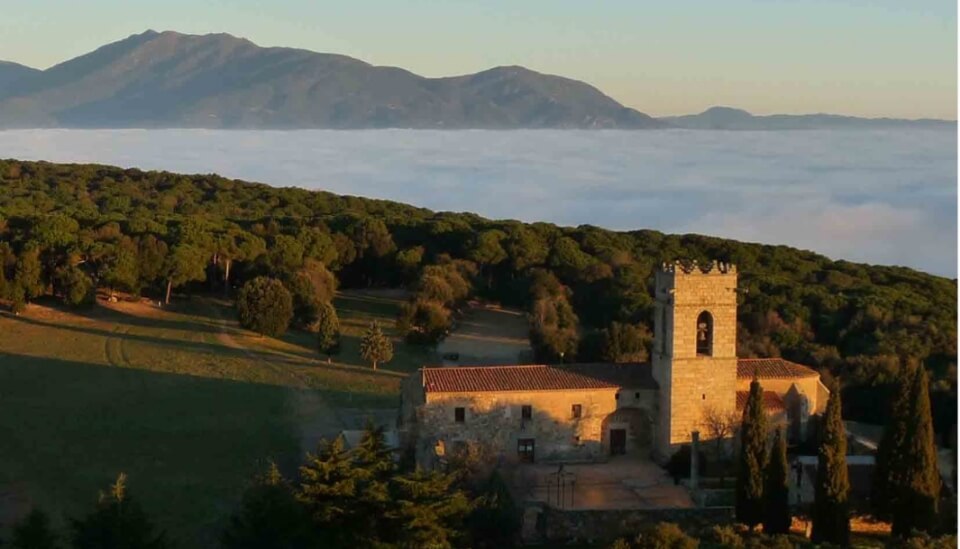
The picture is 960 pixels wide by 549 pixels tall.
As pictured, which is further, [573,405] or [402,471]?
[573,405]

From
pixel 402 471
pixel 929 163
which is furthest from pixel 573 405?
pixel 929 163

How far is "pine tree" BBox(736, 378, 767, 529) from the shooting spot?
16.0 meters

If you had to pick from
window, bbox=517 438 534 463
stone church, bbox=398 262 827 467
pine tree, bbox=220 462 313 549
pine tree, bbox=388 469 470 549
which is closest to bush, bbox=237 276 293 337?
stone church, bbox=398 262 827 467

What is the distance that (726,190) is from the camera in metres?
41.1

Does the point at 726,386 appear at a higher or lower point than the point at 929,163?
lower

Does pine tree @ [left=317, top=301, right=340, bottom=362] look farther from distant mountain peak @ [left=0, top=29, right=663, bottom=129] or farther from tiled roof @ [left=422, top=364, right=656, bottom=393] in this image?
distant mountain peak @ [left=0, top=29, right=663, bottom=129]

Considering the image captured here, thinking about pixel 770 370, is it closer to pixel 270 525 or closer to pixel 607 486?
pixel 607 486

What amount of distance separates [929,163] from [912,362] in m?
2.96

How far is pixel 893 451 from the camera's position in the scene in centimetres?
1573

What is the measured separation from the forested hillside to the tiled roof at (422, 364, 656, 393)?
6180 millimetres

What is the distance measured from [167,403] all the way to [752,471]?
515 inches

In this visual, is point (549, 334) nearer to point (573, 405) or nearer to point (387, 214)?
point (573, 405)

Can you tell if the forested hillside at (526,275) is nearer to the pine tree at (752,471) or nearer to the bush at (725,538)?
the pine tree at (752,471)

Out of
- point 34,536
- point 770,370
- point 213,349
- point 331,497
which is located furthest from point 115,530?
point 213,349
